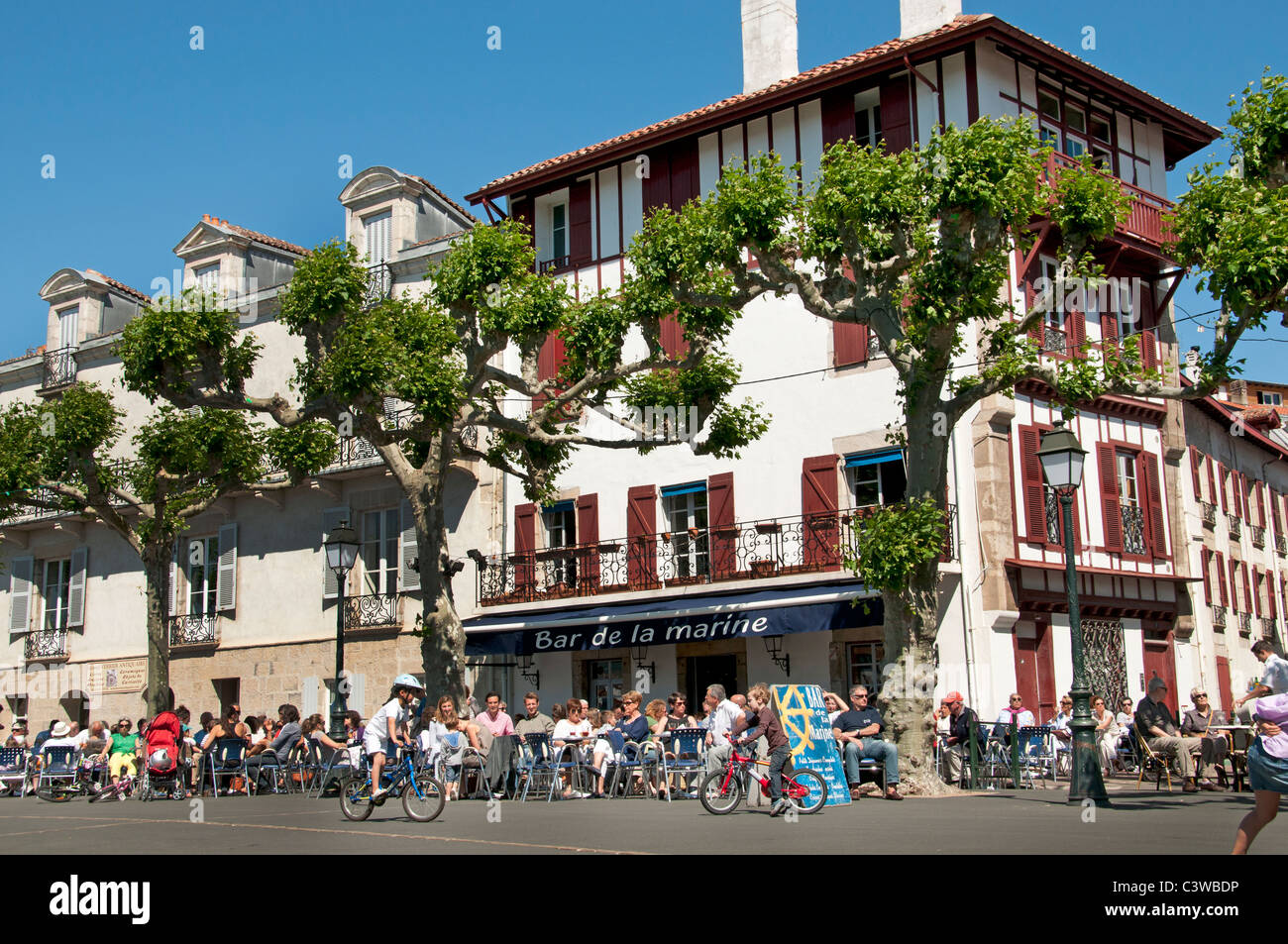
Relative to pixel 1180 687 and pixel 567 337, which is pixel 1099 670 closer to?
pixel 1180 687

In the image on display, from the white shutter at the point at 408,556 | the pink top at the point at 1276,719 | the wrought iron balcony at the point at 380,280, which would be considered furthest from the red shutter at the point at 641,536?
the pink top at the point at 1276,719

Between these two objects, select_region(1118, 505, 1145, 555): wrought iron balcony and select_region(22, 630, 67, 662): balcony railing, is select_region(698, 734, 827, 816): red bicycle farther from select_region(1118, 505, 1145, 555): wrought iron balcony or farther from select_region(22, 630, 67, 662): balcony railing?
select_region(22, 630, 67, 662): balcony railing

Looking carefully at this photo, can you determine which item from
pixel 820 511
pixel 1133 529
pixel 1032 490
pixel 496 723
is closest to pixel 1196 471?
pixel 1133 529

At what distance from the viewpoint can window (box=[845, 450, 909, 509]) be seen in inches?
846

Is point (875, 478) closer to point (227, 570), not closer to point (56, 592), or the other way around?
point (227, 570)

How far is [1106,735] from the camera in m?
19.4

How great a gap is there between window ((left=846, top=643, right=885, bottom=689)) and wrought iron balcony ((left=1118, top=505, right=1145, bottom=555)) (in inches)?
199

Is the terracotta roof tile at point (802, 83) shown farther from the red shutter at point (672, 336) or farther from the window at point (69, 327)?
the window at point (69, 327)

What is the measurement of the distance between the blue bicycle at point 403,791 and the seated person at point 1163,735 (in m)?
8.96

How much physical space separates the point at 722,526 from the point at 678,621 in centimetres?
205

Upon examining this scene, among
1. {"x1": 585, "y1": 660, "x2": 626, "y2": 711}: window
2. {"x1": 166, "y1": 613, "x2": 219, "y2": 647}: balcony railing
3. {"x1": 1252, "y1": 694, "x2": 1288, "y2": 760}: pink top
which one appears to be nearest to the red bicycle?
{"x1": 1252, "y1": 694, "x2": 1288, "y2": 760}: pink top

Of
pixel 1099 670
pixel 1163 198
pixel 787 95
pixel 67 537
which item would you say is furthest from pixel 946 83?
pixel 67 537

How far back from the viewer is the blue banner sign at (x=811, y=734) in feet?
42.1

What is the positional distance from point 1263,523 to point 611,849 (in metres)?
27.3
